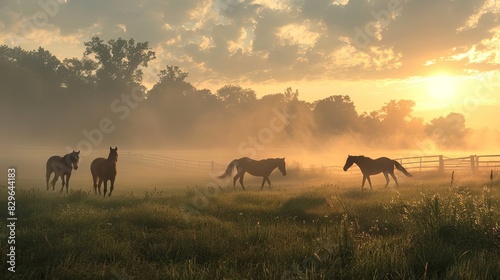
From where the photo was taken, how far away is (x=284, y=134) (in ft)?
271

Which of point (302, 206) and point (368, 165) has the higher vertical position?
point (368, 165)

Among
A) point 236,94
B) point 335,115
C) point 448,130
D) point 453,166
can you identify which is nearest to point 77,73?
point 236,94

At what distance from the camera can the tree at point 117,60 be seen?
78688 millimetres

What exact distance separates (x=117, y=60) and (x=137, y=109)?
12.9 metres

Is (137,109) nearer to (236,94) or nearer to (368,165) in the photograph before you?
(236,94)

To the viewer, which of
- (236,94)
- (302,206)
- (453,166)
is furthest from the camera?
(236,94)

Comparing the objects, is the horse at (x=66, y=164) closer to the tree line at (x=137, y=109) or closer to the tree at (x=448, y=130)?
the tree line at (x=137, y=109)

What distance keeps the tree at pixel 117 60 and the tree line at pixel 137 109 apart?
0.20 metres

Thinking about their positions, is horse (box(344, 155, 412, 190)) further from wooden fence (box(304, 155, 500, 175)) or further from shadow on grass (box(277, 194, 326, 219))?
wooden fence (box(304, 155, 500, 175))

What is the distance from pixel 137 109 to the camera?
3039 inches

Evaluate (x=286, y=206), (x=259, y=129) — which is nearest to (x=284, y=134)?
(x=259, y=129)

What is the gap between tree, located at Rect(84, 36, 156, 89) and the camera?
78.7 m

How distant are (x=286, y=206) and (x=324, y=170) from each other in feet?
90.8

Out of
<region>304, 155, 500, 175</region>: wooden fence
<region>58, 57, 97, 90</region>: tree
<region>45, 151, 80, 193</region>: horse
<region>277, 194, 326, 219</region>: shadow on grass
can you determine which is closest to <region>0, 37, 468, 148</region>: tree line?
<region>58, 57, 97, 90</region>: tree
